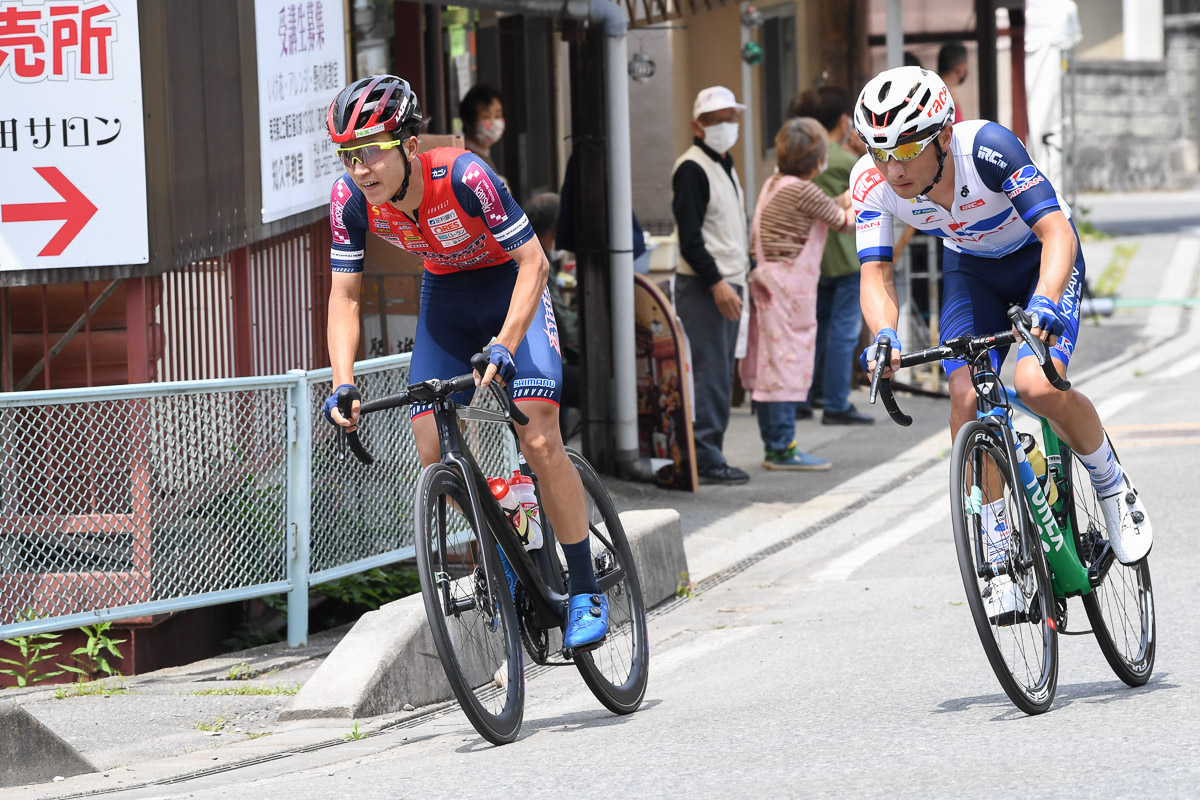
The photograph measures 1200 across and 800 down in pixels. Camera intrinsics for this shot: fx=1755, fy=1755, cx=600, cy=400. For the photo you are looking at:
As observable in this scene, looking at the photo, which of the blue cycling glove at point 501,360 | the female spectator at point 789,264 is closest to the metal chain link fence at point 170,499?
the blue cycling glove at point 501,360

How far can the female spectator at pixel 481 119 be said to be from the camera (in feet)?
37.7

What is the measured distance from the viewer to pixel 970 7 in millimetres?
18016

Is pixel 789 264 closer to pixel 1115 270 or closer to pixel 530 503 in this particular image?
pixel 530 503

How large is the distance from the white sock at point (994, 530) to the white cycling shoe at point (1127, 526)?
0.64 meters

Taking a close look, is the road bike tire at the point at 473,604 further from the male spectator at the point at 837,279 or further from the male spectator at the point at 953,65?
the male spectator at the point at 953,65

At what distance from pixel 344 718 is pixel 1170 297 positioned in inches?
608

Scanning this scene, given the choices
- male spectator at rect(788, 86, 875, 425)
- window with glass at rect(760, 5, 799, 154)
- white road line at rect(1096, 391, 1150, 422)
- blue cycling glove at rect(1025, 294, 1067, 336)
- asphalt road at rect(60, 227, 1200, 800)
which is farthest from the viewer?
window with glass at rect(760, 5, 799, 154)

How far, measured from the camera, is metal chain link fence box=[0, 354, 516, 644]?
21.4ft

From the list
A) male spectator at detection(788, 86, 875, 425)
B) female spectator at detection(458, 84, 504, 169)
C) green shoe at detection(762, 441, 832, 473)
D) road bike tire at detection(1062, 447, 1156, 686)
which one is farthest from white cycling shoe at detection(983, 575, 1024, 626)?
male spectator at detection(788, 86, 875, 425)

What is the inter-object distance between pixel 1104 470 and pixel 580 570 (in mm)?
1699

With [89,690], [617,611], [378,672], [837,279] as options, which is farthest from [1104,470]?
[837,279]

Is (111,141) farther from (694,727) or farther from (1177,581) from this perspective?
(1177,581)

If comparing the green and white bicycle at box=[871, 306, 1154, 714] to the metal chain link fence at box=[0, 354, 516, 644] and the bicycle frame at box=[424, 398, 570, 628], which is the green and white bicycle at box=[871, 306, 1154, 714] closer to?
the bicycle frame at box=[424, 398, 570, 628]

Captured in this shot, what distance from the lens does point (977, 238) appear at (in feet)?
18.0
